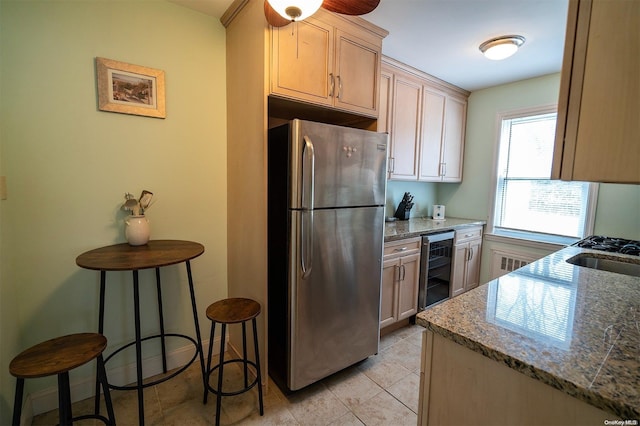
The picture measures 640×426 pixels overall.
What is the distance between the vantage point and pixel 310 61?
1.73 m

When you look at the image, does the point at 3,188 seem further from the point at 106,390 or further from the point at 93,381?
the point at 93,381

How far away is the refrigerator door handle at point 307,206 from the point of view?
5.21 ft

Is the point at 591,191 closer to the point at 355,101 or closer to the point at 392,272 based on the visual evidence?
the point at 392,272

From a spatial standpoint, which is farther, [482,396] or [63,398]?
[63,398]

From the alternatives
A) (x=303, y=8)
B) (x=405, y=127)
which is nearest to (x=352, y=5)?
(x=303, y=8)

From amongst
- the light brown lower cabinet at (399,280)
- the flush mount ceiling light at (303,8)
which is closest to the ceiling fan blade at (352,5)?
the flush mount ceiling light at (303,8)

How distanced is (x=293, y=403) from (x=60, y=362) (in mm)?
1242

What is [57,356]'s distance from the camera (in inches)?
45.4

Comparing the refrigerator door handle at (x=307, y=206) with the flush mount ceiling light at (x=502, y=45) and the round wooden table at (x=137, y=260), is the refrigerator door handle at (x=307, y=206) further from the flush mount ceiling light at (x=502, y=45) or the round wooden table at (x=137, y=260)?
the flush mount ceiling light at (x=502, y=45)

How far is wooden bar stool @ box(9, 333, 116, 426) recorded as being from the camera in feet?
3.46

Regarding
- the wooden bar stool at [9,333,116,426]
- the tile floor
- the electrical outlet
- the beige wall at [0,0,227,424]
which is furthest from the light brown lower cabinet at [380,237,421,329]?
the electrical outlet

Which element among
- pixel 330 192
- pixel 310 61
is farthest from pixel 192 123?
pixel 330 192

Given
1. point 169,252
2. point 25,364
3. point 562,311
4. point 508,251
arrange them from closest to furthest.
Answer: point 562,311 → point 25,364 → point 169,252 → point 508,251

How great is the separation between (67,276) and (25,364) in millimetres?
688
